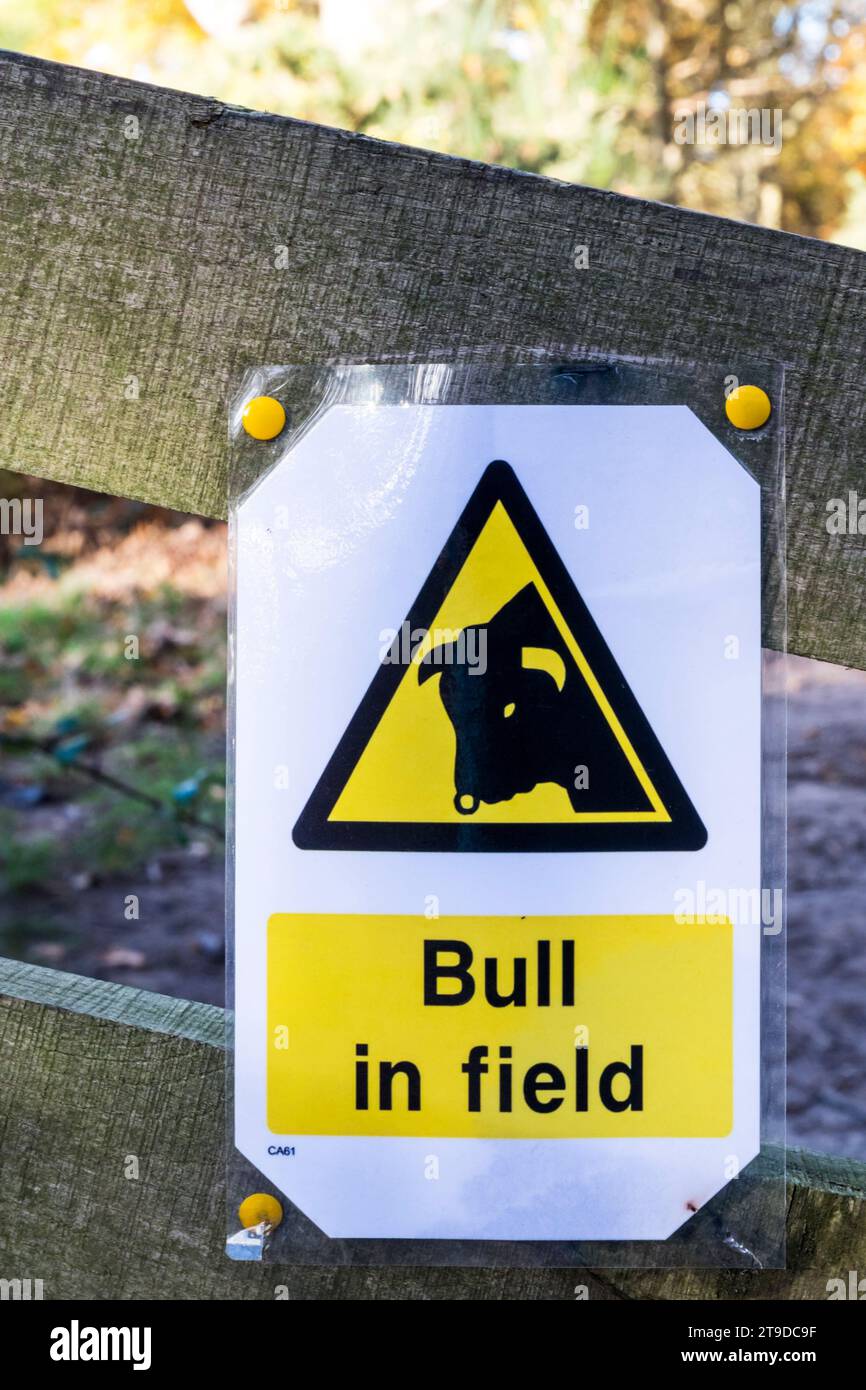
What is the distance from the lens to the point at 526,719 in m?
1.02

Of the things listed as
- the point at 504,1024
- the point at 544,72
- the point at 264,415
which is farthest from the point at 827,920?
the point at 544,72

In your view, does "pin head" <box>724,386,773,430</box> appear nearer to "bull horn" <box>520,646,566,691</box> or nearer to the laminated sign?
the laminated sign

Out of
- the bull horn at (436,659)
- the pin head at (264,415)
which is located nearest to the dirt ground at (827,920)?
the bull horn at (436,659)

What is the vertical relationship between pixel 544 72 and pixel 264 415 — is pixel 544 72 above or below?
above

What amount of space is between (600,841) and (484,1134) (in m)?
0.29

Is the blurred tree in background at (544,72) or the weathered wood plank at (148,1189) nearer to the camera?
the weathered wood plank at (148,1189)

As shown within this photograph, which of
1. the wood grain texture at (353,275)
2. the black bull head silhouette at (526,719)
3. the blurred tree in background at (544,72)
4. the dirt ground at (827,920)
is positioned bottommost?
the dirt ground at (827,920)

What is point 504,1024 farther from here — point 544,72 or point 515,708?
point 544,72

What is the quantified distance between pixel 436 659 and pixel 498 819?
157mm

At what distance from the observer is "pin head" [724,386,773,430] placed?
1000 millimetres

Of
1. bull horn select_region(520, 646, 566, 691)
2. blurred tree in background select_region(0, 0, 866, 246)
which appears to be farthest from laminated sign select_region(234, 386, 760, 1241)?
blurred tree in background select_region(0, 0, 866, 246)

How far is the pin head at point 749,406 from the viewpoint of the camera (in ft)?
3.28

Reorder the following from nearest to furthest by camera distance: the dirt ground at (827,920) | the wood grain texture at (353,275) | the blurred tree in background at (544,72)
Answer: the wood grain texture at (353,275) → the dirt ground at (827,920) → the blurred tree in background at (544,72)

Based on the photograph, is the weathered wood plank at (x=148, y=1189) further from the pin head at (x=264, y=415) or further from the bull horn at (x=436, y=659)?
the pin head at (x=264, y=415)
